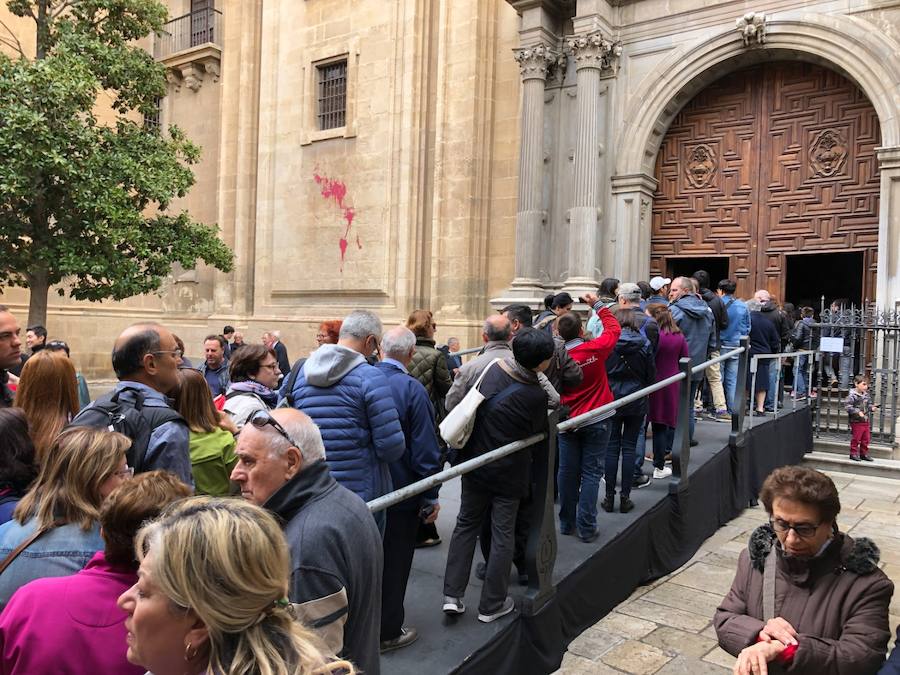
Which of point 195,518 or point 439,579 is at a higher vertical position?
point 195,518

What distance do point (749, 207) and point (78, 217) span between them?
11.4 meters

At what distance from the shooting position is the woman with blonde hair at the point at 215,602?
1.32m

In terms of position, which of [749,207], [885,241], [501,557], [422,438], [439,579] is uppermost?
[749,207]

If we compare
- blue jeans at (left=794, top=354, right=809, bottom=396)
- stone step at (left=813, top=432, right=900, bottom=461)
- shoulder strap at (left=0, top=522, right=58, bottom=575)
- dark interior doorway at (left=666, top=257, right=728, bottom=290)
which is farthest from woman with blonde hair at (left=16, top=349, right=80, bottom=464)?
dark interior doorway at (left=666, top=257, right=728, bottom=290)

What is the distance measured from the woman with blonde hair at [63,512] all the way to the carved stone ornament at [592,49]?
11.4 metres

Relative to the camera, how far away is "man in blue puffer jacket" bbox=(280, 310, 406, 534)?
353cm

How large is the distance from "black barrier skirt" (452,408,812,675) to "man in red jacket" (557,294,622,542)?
0.35 m

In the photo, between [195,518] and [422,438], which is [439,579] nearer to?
[422,438]

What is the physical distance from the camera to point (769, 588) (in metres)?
2.70

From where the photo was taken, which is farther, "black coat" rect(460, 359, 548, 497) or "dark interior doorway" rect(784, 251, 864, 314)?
"dark interior doorway" rect(784, 251, 864, 314)

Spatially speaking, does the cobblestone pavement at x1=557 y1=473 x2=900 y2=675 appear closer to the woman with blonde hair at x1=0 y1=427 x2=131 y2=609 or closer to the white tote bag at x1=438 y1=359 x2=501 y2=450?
the white tote bag at x1=438 y1=359 x2=501 y2=450

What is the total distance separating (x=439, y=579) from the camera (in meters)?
4.56

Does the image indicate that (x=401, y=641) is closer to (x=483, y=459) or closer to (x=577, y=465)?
(x=483, y=459)

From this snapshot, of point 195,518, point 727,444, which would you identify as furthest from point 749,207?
point 195,518
